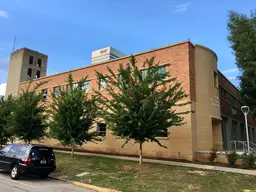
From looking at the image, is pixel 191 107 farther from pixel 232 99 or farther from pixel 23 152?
pixel 232 99

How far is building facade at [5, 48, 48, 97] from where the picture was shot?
36.7 meters

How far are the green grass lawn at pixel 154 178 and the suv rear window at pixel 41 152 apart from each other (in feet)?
4.89

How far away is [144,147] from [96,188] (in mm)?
9443

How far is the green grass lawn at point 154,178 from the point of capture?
907 cm

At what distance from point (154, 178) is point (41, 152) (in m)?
5.40

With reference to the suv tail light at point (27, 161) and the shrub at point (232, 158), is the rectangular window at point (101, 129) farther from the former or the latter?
the suv tail light at point (27, 161)

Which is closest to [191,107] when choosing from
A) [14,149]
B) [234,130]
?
[14,149]

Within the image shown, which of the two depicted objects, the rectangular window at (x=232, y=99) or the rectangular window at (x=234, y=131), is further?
the rectangular window at (x=232, y=99)

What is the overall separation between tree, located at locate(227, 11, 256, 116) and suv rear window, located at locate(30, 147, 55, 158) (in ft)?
55.2

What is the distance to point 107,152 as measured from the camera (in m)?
21.1

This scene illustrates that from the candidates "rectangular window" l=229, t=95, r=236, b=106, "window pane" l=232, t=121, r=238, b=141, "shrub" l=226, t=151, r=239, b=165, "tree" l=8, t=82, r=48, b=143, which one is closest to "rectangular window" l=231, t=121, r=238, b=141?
"window pane" l=232, t=121, r=238, b=141

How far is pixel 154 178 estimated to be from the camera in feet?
34.3

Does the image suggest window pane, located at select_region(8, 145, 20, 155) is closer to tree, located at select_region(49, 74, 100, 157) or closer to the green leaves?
the green leaves

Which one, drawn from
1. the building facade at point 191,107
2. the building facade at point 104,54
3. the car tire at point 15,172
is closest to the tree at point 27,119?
the building facade at point 191,107
